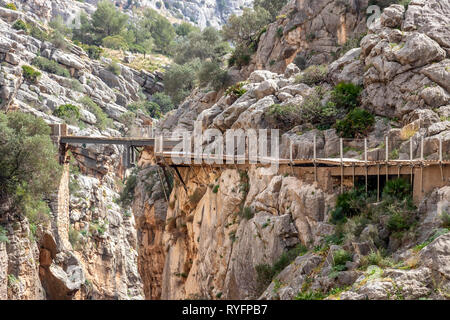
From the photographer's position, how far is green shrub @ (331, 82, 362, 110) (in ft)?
90.6

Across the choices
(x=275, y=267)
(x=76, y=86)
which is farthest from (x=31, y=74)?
(x=275, y=267)

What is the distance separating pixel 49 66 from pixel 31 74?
7.62m

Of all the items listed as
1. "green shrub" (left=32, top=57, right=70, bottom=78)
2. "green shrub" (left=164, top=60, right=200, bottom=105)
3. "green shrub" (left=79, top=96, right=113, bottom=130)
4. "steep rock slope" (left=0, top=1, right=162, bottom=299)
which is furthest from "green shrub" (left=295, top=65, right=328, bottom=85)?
"green shrub" (left=32, top=57, right=70, bottom=78)

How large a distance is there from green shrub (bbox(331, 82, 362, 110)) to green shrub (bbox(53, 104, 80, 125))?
43.7 m

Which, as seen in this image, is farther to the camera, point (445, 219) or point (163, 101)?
point (163, 101)

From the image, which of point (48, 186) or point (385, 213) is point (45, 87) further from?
point (385, 213)

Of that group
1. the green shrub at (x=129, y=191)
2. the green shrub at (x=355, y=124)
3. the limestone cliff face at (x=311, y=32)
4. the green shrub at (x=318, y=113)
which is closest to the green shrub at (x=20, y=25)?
the green shrub at (x=129, y=191)

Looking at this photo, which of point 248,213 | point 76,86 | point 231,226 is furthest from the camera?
point 76,86

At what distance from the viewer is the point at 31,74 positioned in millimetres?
70250

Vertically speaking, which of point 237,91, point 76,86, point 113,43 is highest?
point 113,43

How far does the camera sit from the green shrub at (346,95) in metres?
27.6

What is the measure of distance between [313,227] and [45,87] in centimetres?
5705

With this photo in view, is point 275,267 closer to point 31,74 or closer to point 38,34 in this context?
point 31,74

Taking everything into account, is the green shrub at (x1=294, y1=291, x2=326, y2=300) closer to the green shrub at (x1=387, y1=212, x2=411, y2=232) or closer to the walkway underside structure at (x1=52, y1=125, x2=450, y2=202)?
the green shrub at (x1=387, y1=212, x2=411, y2=232)
